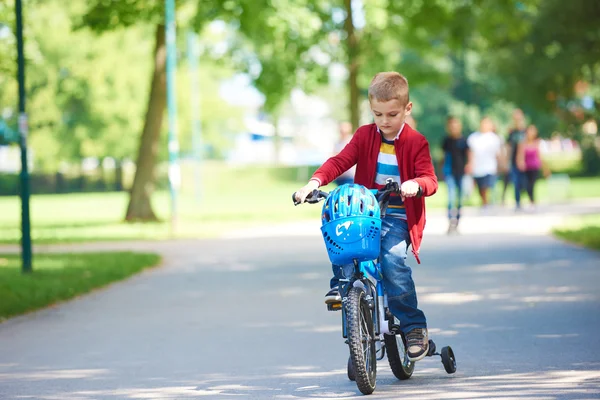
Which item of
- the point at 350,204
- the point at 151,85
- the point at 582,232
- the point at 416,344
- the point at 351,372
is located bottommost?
the point at 582,232

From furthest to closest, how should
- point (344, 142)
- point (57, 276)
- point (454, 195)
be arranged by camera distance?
point (454, 195), point (344, 142), point (57, 276)

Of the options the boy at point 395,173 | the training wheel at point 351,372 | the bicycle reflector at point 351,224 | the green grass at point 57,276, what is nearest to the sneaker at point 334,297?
the boy at point 395,173

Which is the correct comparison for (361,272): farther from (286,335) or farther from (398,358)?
(286,335)

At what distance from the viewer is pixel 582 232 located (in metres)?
18.8

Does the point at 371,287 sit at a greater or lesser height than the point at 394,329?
greater

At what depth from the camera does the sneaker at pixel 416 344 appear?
6.98 meters

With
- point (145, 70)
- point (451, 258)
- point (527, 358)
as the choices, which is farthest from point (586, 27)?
point (145, 70)

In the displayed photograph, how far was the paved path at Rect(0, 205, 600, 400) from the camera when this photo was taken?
714cm

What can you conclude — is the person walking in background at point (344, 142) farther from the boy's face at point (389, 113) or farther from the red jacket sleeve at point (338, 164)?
the boy's face at point (389, 113)

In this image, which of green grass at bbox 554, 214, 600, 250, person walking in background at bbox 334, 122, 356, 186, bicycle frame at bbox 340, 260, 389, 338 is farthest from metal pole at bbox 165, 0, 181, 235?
bicycle frame at bbox 340, 260, 389, 338

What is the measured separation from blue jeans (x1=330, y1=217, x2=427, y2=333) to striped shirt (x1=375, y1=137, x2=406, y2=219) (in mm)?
50

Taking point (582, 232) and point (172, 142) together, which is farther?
point (172, 142)

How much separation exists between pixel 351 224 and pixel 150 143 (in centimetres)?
2367

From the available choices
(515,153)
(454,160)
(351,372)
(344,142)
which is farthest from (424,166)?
(515,153)
